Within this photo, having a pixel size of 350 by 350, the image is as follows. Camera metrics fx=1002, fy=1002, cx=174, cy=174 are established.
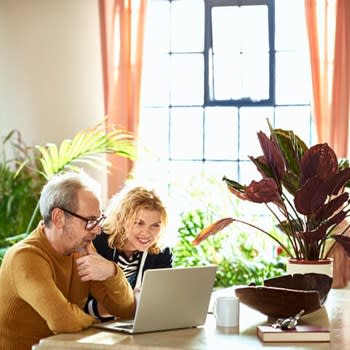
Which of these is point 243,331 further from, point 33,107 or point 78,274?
point 33,107

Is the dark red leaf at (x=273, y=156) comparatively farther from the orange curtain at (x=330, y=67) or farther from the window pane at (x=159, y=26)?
the window pane at (x=159, y=26)

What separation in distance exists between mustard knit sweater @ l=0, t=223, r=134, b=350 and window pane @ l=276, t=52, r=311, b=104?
12.0ft

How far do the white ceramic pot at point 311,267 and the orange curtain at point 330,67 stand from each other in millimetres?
2441

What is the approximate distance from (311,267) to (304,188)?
389mm

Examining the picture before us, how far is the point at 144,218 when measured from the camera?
437cm

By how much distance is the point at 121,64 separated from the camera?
7.20 metres

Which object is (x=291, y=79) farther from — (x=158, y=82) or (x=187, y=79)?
(x=158, y=82)

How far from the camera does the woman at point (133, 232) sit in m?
4.37

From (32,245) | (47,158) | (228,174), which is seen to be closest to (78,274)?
(32,245)

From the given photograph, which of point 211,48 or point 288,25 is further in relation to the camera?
point 211,48

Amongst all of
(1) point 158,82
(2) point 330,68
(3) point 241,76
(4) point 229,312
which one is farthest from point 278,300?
(1) point 158,82

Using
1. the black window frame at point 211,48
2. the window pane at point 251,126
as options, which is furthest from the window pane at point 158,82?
the window pane at point 251,126

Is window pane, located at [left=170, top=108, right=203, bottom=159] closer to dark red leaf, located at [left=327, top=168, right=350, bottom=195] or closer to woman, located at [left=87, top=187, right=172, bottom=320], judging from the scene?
woman, located at [left=87, top=187, right=172, bottom=320]

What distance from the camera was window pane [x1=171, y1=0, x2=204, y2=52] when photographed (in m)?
7.49
